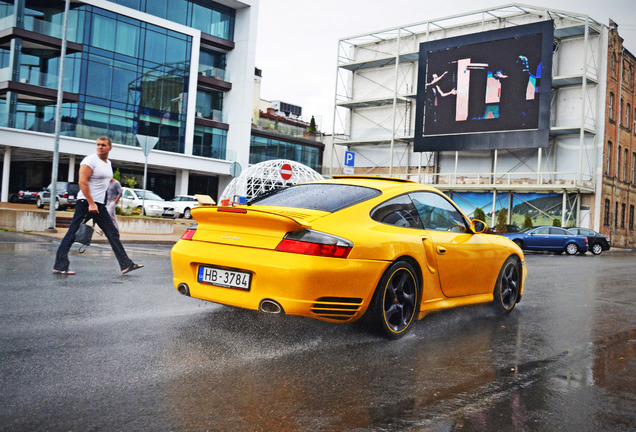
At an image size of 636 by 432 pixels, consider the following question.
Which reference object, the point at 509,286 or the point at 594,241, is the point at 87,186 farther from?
the point at 594,241

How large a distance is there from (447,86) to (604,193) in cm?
1322

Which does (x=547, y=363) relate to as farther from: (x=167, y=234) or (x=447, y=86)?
(x=447, y=86)

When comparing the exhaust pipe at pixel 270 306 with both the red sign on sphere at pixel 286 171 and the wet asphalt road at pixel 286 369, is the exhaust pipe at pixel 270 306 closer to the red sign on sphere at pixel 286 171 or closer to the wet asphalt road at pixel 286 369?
the wet asphalt road at pixel 286 369

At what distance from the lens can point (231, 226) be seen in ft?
16.6

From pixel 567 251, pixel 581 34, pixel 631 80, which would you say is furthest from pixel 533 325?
pixel 631 80

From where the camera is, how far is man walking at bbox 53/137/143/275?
789 centimetres

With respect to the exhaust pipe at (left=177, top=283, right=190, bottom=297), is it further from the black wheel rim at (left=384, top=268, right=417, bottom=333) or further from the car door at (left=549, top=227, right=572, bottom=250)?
the car door at (left=549, top=227, right=572, bottom=250)

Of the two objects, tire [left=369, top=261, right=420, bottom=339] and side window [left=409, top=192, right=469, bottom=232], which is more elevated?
side window [left=409, top=192, right=469, bottom=232]

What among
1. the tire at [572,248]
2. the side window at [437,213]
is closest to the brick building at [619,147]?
the tire at [572,248]

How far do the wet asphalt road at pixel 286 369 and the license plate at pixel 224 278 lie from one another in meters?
0.42

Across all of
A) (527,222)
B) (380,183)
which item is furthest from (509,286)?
(527,222)

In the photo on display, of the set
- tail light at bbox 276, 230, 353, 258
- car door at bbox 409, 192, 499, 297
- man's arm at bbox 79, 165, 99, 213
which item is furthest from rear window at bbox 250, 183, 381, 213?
man's arm at bbox 79, 165, 99, 213

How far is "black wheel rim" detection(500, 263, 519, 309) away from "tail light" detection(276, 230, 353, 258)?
9.41 feet

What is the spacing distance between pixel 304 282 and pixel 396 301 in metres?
1.03
